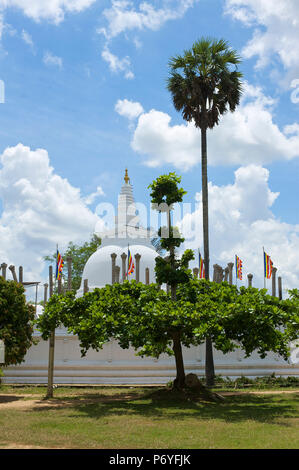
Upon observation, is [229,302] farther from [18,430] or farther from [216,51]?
[216,51]

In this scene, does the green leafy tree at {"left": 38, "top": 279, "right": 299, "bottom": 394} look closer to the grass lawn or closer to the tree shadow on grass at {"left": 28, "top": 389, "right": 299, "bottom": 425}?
the tree shadow on grass at {"left": 28, "top": 389, "right": 299, "bottom": 425}

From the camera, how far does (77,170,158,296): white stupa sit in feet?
123

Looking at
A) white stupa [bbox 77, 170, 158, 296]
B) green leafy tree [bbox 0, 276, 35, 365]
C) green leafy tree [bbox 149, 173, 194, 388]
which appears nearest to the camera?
green leafy tree [bbox 149, 173, 194, 388]

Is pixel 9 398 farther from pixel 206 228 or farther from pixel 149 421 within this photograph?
pixel 206 228

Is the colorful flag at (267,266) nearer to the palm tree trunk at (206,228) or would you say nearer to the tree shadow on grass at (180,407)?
the palm tree trunk at (206,228)

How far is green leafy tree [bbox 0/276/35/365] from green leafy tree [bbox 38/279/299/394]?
270 centimetres

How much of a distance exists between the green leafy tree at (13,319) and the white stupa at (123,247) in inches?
504

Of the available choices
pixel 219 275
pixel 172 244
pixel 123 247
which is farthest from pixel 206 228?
pixel 123 247

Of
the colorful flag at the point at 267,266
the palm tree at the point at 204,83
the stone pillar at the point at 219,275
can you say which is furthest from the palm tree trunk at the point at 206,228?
the stone pillar at the point at 219,275

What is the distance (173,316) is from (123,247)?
2303cm

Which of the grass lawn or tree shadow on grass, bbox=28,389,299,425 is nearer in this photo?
the grass lawn

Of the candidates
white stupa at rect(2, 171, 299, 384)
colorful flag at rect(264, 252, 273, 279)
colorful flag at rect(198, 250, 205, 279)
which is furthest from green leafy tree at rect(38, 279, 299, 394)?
colorful flag at rect(264, 252, 273, 279)

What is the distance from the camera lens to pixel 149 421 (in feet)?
45.9
